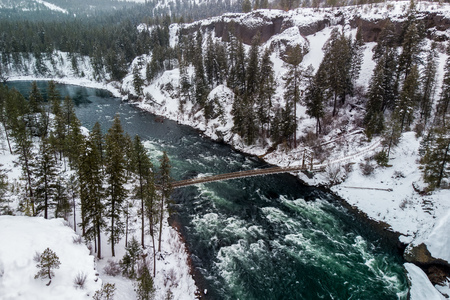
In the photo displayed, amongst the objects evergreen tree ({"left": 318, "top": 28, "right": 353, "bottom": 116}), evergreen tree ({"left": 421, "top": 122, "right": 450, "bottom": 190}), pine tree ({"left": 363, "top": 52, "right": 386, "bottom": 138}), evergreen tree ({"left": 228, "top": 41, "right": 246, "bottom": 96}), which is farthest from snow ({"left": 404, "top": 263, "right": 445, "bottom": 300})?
evergreen tree ({"left": 228, "top": 41, "right": 246, "bottom": 96})

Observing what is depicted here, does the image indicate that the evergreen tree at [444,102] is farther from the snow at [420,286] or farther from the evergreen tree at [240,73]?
the evergreen tree at [240,73]

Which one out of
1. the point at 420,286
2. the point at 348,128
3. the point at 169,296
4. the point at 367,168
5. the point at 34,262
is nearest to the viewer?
the point at 34,262

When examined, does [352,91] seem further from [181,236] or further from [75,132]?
[75,132]

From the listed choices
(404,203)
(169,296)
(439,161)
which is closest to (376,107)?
(439,161)

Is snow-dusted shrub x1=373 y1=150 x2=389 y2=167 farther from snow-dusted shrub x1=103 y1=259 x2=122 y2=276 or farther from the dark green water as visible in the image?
snow-dusted shrub x1=103 y1=259 x2=122 y2=276

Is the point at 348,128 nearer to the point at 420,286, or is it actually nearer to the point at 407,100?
the point at 407,100

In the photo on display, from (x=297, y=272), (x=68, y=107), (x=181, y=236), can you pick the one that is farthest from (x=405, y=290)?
(x=68, y=107)
